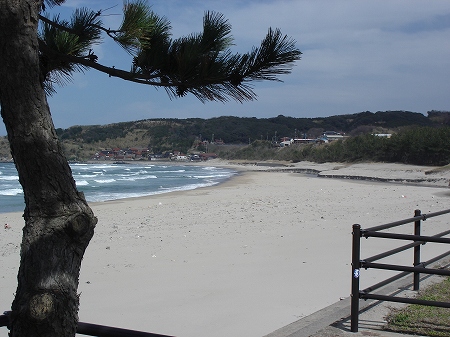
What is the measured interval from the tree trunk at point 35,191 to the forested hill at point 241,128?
132m

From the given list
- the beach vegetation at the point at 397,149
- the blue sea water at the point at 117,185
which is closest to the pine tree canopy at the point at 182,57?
the blue sea water at the point at 117,185

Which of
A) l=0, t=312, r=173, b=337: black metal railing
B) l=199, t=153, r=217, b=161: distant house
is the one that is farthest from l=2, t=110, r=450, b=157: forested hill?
l=0, t=312, r=173, b=337: black metal railing

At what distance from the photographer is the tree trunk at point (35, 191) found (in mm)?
1964

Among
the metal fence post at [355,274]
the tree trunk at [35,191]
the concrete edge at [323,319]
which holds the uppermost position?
the tree trunk at [35,191]

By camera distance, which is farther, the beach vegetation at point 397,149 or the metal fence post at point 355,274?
the beach vegetation at point 397,149

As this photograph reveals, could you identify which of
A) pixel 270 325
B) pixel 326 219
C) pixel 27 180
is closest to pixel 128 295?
pixel 270 325

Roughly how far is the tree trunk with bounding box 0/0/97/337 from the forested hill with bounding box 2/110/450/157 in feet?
434

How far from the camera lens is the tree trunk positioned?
6.44ft

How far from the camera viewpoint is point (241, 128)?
16738 cm

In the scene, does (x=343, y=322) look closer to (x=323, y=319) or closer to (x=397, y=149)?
(x=323, y=319)

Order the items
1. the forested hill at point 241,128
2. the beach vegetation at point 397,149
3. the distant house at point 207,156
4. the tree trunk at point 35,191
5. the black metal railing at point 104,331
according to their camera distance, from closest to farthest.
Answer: the tree trunk at point 35,191
the black metal railing at point 104,331
the beach vegetation at point 397,149
the distant house at point 207,156
the forested hill at point 241,128

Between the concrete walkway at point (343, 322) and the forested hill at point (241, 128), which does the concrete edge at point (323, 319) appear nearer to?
the concrete walkway at point (343, 322)

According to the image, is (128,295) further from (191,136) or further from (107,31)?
(191,136)

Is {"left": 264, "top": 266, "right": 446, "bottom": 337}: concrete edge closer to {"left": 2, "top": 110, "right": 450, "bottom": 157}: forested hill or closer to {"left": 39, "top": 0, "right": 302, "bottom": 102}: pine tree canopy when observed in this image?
{"left": 39, "top": 0, "right": 302, "bottom": 102}: pine tree canopy
